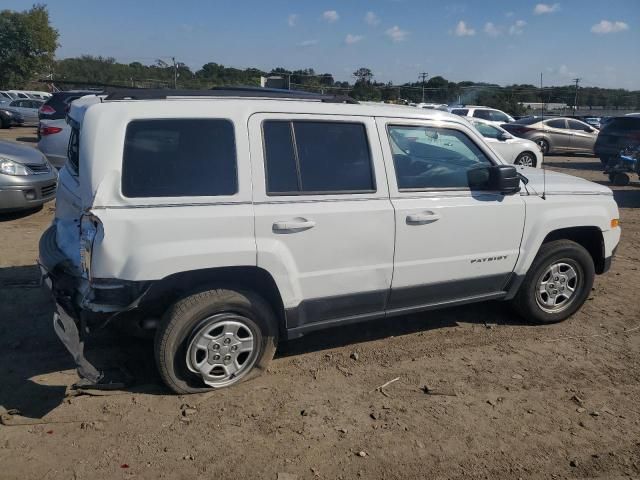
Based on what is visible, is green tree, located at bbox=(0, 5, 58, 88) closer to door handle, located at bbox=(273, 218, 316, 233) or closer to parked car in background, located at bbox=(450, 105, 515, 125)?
parked car in background, located at bbox=(450, 105, 515, 125)

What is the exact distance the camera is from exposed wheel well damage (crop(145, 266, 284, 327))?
11.4 feet

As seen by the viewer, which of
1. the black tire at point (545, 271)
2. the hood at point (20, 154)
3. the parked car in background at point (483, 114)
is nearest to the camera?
the black tire at point (545, 271)

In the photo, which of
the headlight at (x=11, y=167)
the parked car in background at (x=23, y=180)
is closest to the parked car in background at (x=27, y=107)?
the parked car in background at (x=23, y=180)

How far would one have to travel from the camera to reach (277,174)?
12.1 feet

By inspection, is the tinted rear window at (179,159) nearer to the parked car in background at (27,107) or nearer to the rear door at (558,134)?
the rear door at (558,134)

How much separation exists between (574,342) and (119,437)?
3.59 metres

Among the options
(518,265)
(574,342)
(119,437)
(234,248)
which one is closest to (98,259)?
(234,248)

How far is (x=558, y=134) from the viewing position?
20.3 metres

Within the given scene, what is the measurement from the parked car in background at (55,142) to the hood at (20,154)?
142 cm

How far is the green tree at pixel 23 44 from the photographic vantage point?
44.2 metres

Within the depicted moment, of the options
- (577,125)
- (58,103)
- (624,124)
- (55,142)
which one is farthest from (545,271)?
(577,125)

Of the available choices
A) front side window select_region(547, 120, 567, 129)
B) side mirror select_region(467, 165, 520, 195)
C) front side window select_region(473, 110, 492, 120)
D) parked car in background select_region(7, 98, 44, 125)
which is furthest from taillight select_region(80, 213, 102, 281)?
parked car in background select_region(7, 98, 44, 125)

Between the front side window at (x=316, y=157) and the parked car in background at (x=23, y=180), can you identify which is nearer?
the front side window at (x=316, y=157)

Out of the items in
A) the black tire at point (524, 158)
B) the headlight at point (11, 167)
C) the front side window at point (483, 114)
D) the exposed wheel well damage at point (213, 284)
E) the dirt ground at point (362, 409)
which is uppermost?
the front side window at point (483, 114)
